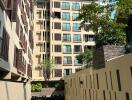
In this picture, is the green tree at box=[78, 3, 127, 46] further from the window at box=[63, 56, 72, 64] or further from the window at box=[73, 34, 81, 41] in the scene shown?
the window at box=[73, 34, 81, 41]

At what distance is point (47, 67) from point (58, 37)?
766 centimetres

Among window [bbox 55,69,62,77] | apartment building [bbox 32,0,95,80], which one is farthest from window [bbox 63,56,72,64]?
window [bbox 55,69,62,77]

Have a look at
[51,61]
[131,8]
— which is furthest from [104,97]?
[51,61]

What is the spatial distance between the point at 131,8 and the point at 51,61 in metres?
43.1

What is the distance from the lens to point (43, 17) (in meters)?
59.6

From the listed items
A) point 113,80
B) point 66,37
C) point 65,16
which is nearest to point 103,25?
point 113,80

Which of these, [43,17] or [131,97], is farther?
[43,17]

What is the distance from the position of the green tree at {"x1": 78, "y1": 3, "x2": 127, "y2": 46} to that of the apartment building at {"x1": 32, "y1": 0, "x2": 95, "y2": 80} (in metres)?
38.9

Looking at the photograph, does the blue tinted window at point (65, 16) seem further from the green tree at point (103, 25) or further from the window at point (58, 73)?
the green tree at point (103, 25)

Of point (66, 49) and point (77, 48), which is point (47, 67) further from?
point (77, 48)

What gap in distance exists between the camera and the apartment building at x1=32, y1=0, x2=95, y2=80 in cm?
5672

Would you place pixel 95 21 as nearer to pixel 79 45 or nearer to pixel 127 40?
pixel 127 40

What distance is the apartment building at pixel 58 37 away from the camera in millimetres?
56719

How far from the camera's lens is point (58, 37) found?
57.7 meters
